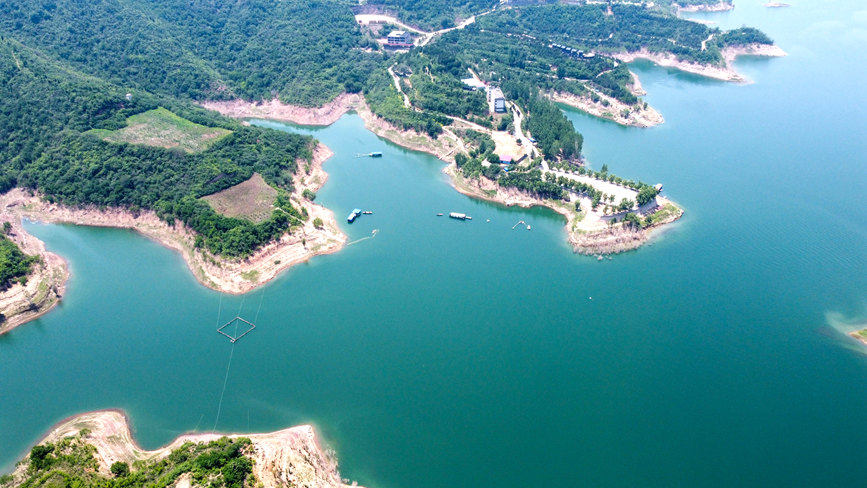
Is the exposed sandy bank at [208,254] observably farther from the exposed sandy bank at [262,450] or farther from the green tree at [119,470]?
the green tree at [119,470]

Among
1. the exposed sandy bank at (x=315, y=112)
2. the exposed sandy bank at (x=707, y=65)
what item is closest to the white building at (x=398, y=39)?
the exposed sandy bank at (x=315, y=112)

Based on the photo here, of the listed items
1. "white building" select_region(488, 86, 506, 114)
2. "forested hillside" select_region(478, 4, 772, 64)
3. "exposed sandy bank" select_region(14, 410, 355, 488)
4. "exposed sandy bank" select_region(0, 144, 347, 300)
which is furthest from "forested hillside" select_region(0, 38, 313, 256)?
"forested hillside" select_region(478, 4, 772, 64)

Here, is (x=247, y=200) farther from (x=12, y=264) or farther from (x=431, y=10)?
(x=431, y=10)

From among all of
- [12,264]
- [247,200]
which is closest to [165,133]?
[247,200]

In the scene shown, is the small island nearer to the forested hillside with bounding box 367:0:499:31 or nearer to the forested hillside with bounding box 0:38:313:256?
the forested hillside with bounding box 0:38:313:256

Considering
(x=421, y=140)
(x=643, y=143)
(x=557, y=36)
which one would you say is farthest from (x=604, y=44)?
(x=421, y=140)
